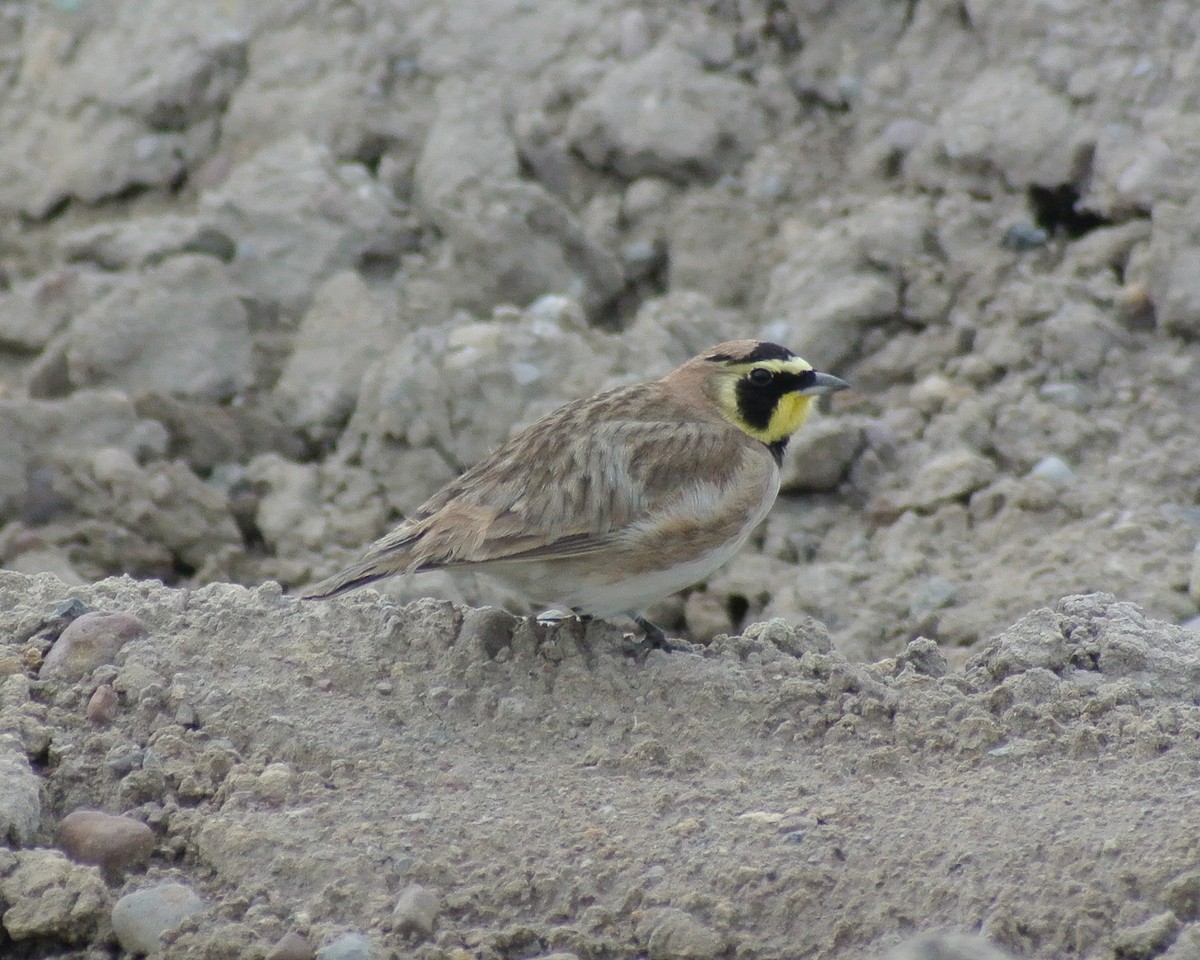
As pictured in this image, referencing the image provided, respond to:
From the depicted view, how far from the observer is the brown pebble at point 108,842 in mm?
4150

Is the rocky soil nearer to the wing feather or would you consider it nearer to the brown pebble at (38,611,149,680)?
the brown pebble at (38,611,149,680)

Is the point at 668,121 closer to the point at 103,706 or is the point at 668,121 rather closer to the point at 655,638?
the point at 655,638

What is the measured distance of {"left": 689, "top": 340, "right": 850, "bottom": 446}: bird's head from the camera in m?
5.65

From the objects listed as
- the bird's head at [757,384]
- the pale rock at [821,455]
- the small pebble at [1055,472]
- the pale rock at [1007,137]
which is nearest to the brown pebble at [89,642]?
the bird's head at [757,384]

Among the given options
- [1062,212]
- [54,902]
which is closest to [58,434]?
[54,902]

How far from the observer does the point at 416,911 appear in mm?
3889

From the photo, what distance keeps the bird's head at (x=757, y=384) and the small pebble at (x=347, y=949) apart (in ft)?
7.85

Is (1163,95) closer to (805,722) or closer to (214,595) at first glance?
(805,722)

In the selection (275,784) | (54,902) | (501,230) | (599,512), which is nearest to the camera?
(54,902)

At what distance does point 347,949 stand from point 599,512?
162cm

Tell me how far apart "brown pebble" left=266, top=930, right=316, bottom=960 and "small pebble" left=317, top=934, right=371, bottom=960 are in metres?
0.03

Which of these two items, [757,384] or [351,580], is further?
[757,384]

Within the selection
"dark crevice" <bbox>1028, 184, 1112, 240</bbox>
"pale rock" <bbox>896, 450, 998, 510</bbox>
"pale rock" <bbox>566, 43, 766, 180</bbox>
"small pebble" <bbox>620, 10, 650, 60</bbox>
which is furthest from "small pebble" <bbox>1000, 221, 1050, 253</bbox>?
"small pebble" <bbox>620, 10, 650, 60</bbox>

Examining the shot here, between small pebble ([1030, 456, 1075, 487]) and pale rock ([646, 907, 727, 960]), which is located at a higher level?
pale rock ([646, 907, 727, 960])
